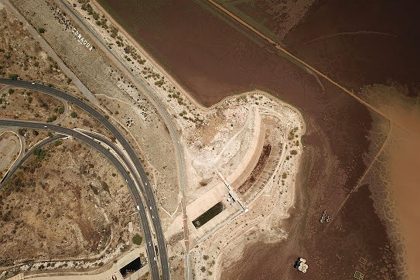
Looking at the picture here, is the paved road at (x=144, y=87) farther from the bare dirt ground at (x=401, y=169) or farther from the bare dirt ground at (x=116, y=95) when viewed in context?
the bare dirt ground at (x=401, y=169)

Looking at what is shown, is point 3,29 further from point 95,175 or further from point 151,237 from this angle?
point 151,237

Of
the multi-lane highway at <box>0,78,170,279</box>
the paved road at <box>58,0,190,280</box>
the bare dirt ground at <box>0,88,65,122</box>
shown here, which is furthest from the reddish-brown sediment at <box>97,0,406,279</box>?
the bare dirt ground at <box>0,88,65,122</box>

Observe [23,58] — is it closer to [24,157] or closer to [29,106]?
[29,106]

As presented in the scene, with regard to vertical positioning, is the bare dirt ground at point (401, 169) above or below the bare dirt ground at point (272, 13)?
below

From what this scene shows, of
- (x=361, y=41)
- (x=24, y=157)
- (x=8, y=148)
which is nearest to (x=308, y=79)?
(x=361, y=41)

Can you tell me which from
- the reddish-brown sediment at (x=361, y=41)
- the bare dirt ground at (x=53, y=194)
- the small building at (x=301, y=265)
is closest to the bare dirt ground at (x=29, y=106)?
A: the bare dirt ground at (x=53, y=194)

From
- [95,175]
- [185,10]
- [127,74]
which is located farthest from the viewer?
[185,10]

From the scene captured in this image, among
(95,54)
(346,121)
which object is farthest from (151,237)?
(346,121)
